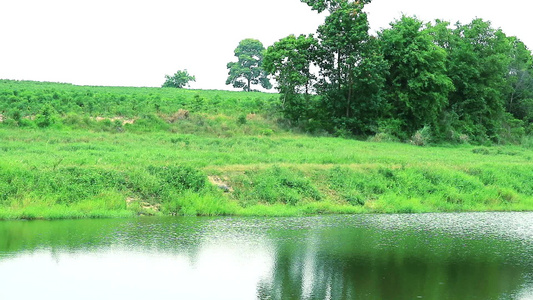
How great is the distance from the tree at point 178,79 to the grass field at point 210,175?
51012mm

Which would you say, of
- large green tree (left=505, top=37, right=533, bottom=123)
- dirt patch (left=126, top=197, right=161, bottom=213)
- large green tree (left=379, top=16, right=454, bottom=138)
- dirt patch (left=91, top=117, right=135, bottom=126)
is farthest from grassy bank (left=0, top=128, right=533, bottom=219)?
large green tree (left=505, top=37, right=533, bottom=123)

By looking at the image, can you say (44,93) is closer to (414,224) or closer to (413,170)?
(413,170)

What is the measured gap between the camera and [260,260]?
12414mm

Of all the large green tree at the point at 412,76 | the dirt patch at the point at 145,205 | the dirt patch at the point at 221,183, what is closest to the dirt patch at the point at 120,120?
the dirt patch at the point at 221,183

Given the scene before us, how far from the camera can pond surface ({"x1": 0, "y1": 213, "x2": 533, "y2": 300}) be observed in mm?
10117

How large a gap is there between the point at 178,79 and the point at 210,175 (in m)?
67.9

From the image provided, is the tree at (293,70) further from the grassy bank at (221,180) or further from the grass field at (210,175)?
the grassy bank at (221,180)

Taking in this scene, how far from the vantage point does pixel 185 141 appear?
31203 mm

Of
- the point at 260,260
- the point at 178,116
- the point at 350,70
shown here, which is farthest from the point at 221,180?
the point at 350,70

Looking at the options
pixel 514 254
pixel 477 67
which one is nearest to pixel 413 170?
pixel 514 254

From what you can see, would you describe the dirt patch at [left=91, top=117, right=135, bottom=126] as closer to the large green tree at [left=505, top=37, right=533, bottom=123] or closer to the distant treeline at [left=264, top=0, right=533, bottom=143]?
the distant treeline at [left=264, top=0, right=533, bottom=143]

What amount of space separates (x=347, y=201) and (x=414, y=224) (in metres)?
3.67

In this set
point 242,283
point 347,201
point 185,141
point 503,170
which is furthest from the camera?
point 185,141

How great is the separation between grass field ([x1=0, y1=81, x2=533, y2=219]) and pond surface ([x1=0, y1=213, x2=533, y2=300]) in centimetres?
173
